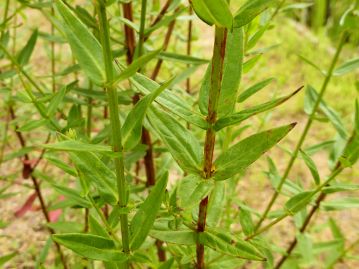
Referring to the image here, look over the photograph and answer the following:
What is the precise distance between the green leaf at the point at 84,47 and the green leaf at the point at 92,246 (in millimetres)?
238

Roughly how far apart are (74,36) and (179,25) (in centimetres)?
130

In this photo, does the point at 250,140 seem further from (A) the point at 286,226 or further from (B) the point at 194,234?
(A) the point at 286,226

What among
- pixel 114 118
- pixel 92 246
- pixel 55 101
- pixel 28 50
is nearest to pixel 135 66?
pixel 114 118

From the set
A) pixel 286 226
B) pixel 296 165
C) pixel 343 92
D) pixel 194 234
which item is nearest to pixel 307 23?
pixel 343 92

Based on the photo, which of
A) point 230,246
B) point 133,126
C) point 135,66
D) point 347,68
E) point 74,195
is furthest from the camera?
point 347,68

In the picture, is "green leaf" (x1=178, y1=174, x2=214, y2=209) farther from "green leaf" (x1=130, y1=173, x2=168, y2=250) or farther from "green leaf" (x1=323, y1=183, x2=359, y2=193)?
"green leaf" (x1=323, y1=183, x2=359, y2=193)

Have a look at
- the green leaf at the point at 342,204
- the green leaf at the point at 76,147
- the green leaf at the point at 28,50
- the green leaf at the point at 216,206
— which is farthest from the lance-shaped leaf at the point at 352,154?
the green leaf at the point at 28,50

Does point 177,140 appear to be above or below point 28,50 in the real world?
below

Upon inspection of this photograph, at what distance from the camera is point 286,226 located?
219cm

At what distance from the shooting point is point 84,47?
23.3 inches

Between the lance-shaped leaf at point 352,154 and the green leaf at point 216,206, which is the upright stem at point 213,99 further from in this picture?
the lance-shaped leaf at point 352,154

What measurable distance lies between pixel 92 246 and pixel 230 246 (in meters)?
0.21

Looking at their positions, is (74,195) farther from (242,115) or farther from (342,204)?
(342,204)

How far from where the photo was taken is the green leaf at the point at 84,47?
0.58 m
